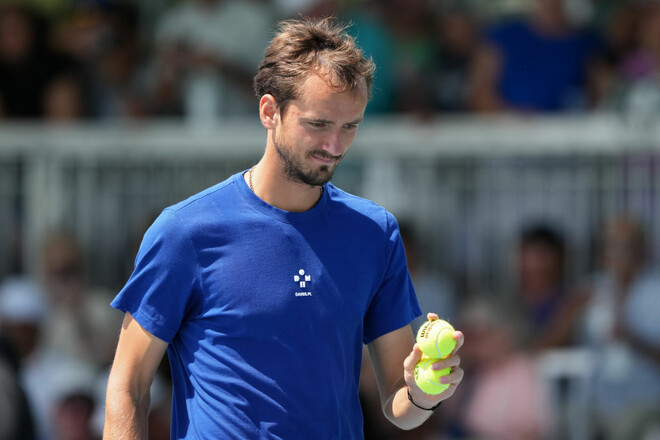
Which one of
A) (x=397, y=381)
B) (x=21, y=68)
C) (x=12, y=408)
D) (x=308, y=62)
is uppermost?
(x=308, y=62)

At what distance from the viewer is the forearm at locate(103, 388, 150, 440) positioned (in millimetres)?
2955

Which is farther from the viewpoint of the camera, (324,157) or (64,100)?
(64,100)

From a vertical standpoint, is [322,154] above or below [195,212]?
above

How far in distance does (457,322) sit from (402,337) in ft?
12.5

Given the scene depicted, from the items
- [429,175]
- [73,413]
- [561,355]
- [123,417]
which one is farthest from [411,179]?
[123,417]

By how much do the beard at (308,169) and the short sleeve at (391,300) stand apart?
33 centimetres

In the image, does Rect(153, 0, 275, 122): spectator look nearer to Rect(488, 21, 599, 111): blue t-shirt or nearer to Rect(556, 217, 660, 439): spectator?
Rect(488, 21, 599, 111): blue t-shirt

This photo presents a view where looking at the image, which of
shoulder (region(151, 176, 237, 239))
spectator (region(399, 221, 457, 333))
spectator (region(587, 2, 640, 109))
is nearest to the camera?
shoulder (region(151, 176, 237, 239))

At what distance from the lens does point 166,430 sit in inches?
270

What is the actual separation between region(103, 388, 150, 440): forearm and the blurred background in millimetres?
3691

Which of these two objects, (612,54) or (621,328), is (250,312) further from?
(612,54)

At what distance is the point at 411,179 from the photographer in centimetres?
731

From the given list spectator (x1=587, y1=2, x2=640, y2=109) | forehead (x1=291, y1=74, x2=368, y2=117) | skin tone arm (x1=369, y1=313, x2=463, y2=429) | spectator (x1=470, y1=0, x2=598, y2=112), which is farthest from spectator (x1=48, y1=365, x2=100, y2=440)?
forehead (x1=291, y1=74, x2=368, y2=117)

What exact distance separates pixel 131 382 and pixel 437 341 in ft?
2.80
